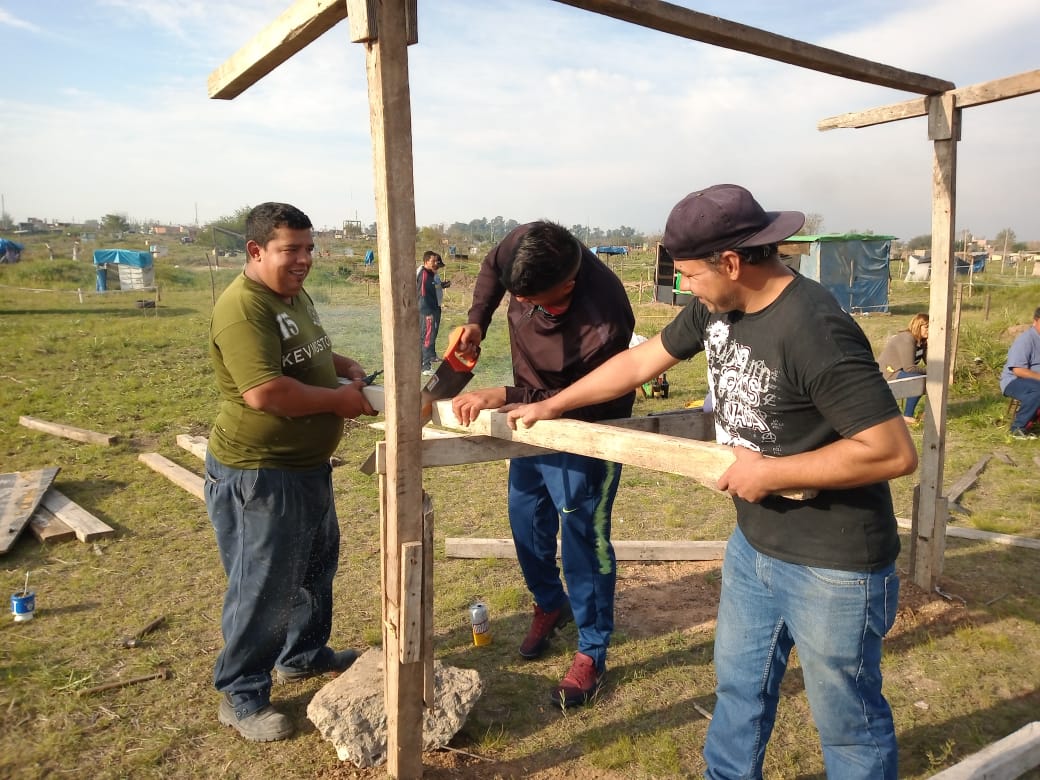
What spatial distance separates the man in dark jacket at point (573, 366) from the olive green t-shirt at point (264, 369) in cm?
70

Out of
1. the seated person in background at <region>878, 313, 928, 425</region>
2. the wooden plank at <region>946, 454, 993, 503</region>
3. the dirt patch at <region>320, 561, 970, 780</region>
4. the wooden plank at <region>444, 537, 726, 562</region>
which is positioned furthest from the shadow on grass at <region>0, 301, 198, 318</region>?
the wooden plank at <region>946, 454, 993, 503</region>

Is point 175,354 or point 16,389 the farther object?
point 175,354

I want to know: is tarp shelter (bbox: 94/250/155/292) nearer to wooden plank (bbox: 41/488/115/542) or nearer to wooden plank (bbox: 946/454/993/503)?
wooden plank (bbox: 41/488/115/542)

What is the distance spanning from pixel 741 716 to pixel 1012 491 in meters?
5.48

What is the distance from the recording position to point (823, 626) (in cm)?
210

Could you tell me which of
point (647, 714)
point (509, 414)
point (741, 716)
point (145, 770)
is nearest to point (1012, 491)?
point (647, 714)

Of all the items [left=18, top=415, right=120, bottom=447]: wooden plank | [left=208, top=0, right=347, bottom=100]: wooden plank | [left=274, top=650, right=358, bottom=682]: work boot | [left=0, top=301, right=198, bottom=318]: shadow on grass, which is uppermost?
[left=208, top=0, right=347, bottom=100]: wooden plank

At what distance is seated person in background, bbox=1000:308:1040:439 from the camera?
8.16 meters

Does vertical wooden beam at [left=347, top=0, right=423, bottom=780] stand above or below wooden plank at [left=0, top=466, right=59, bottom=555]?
above

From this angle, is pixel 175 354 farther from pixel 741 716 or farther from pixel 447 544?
pixel 741 716

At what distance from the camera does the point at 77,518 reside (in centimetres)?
548

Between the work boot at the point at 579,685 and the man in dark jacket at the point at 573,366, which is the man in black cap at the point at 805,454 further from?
the work boot at the point at 579,685

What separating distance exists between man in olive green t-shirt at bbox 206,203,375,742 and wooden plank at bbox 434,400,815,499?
619 mm

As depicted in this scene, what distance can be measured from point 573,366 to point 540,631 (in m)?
1.52
